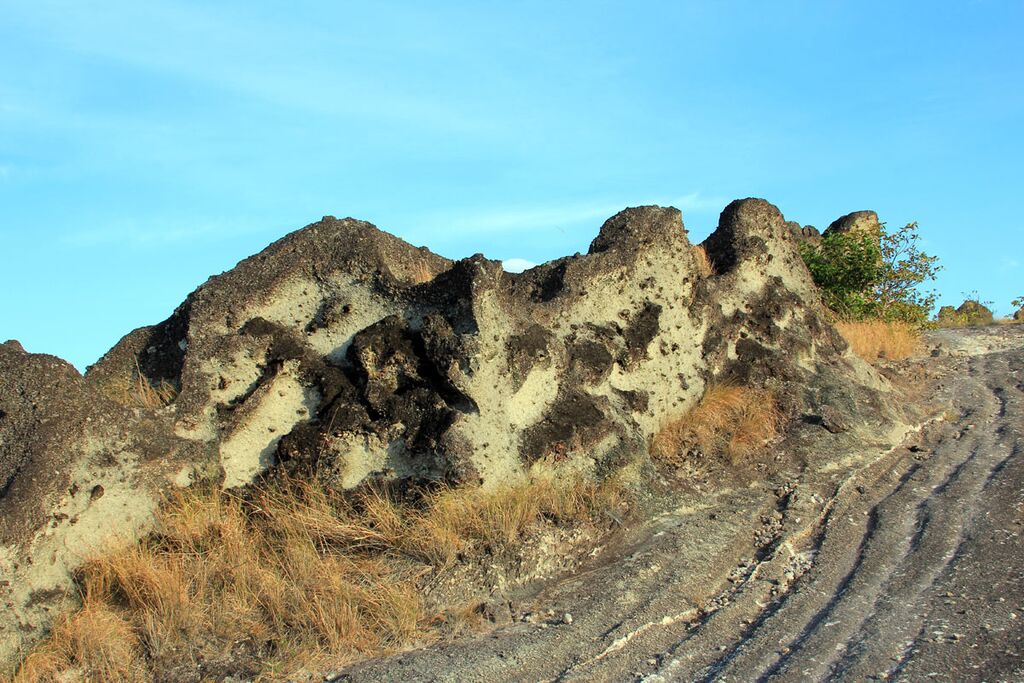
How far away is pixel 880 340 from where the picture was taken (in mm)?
14891

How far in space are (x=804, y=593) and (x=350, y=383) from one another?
3799mm

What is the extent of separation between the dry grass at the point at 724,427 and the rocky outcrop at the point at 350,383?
0.21 meters

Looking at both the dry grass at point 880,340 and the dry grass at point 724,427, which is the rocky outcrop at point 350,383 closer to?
the dry grass at point 724,427

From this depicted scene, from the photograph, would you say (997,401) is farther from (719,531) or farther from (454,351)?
(454,351)

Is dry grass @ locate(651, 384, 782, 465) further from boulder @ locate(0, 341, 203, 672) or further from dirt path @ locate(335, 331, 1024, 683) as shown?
boulder @ locate(0, 341, 203, 672)

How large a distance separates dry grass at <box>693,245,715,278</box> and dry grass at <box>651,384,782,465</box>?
1.37m

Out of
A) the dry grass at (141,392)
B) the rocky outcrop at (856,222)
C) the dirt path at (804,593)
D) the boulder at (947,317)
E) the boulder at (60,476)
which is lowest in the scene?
the dirt path at (804,593)

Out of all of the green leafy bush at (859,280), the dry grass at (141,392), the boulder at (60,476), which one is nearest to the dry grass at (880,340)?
the green leafy bush at (859,280)

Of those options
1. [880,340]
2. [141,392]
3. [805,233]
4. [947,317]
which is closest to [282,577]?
[141,392]

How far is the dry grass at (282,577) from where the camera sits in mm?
6020

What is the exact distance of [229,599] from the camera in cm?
643

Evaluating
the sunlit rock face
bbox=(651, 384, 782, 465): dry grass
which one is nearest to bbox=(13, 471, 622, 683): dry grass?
the sunlit rock face

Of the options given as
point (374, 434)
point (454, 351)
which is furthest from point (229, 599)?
point (454, 351)

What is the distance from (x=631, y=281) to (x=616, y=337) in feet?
2.10
